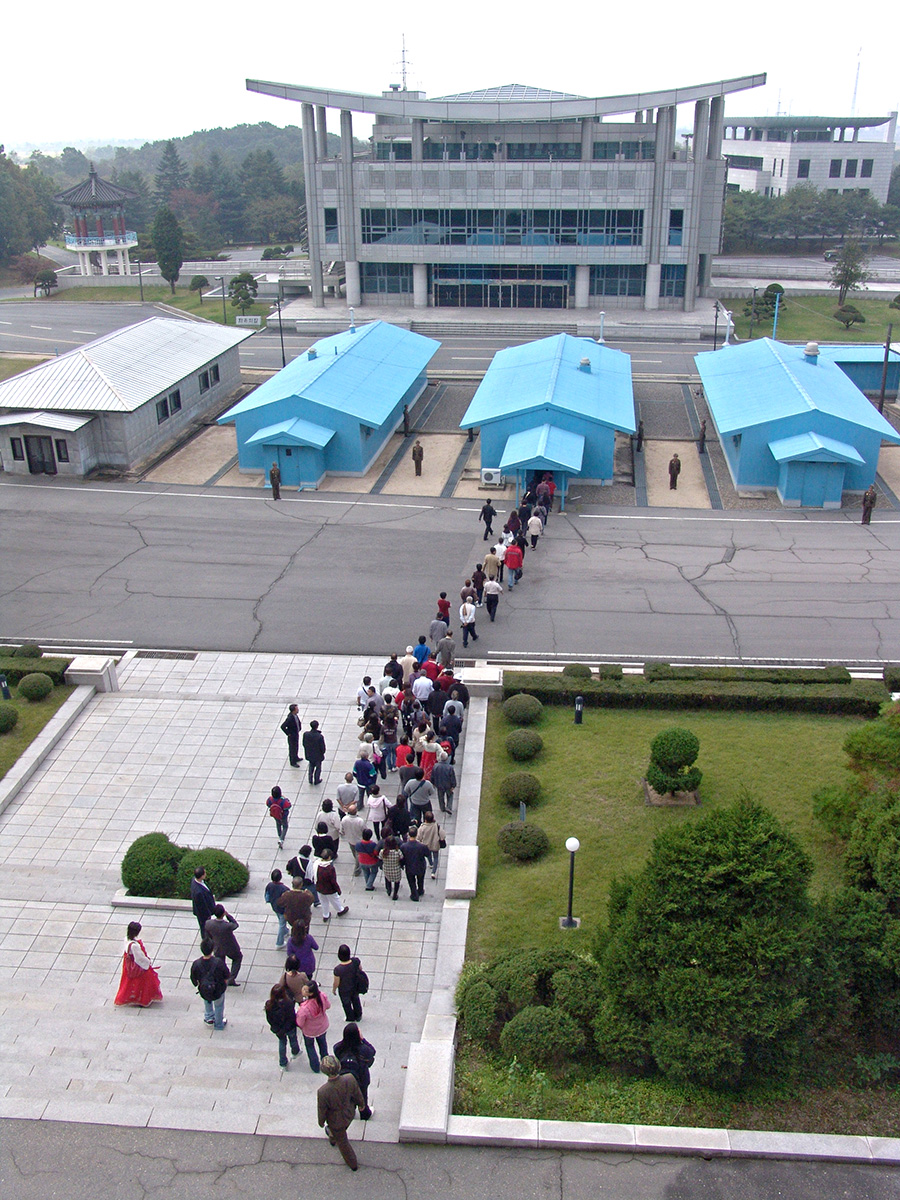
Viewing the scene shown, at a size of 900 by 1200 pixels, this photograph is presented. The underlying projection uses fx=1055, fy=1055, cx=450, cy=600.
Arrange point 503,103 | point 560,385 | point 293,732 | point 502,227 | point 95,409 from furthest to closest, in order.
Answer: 1. point 502,227
2. point 503,103
3. point 560,385
4. point 95,409
5. point 293,732

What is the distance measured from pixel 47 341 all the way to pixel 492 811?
54.1 metres

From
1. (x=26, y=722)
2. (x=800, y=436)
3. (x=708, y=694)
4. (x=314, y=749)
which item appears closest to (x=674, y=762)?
(x=708, y=694)

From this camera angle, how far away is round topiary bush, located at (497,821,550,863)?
55.4 ft

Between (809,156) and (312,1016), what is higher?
(809,156)

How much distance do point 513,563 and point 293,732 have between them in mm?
9621

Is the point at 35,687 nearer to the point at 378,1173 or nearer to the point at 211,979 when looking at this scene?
the point at 211,979

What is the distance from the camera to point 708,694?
70.1 feet

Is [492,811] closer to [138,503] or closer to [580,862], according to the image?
[580,862]

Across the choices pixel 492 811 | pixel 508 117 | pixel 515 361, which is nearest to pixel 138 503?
pixel 515 361

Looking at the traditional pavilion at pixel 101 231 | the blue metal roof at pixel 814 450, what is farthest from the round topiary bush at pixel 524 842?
the traditional pavilion at pixel 101 231

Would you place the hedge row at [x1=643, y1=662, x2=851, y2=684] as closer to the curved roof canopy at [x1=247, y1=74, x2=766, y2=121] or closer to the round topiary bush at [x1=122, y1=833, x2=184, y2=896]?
the round topiary bush at [x1=122, y1=833, x2=184, y2=896]

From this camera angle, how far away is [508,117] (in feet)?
204

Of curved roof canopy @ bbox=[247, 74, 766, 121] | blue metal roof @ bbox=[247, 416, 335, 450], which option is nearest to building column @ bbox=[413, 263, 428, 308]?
curved roof canopy @ bbox=[247, 74, 766, 121]

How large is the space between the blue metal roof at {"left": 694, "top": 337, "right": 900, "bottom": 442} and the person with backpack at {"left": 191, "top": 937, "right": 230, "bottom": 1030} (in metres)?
27.0
